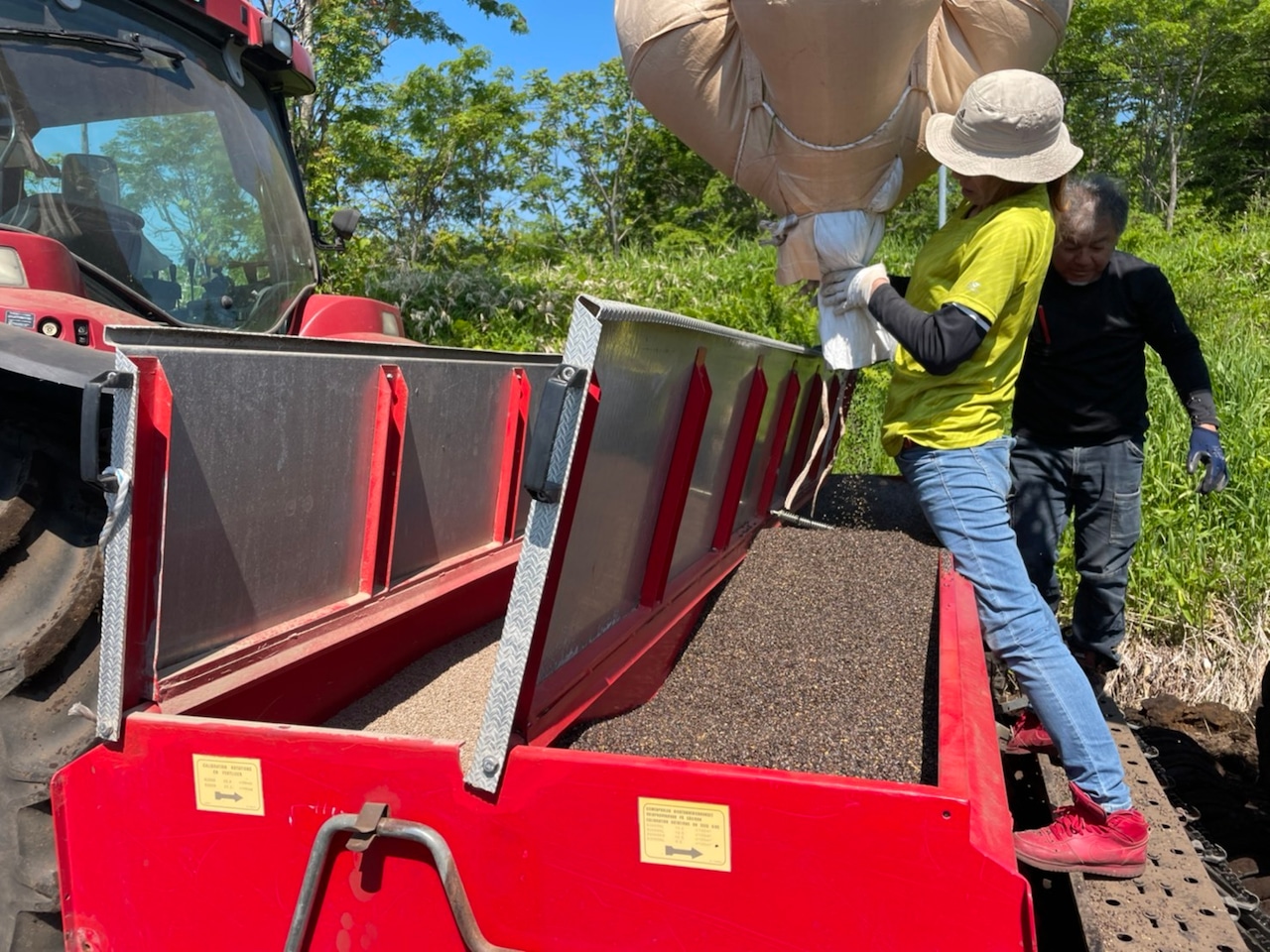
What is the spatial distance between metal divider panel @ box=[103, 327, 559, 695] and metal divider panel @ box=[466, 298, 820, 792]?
2.54 feet

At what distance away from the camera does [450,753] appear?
5.30 feet

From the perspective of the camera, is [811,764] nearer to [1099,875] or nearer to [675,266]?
[1099,875]

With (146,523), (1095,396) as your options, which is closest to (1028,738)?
(1095,396)

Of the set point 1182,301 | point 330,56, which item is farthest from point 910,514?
point 330,56

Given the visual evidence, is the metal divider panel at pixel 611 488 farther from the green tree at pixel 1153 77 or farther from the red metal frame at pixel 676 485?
the green tree at pixel 1153 77

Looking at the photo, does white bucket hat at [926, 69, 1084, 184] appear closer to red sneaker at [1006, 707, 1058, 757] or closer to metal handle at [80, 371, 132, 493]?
red sneaker at [1006, 707, 1058, 757]

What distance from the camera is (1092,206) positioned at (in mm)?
3375

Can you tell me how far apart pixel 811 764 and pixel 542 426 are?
100 centimetres

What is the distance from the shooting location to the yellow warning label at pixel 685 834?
151 centimetres

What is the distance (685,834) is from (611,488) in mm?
771

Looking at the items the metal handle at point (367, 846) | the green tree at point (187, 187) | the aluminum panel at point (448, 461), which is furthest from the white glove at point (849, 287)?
the green tree at point (187, 187)

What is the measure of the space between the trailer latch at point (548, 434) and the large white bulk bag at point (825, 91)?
5.21ft

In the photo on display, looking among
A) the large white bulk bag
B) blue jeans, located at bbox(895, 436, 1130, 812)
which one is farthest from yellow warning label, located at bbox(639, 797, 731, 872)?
the large white bulk bag

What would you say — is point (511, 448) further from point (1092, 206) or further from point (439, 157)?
point (439, 157)
